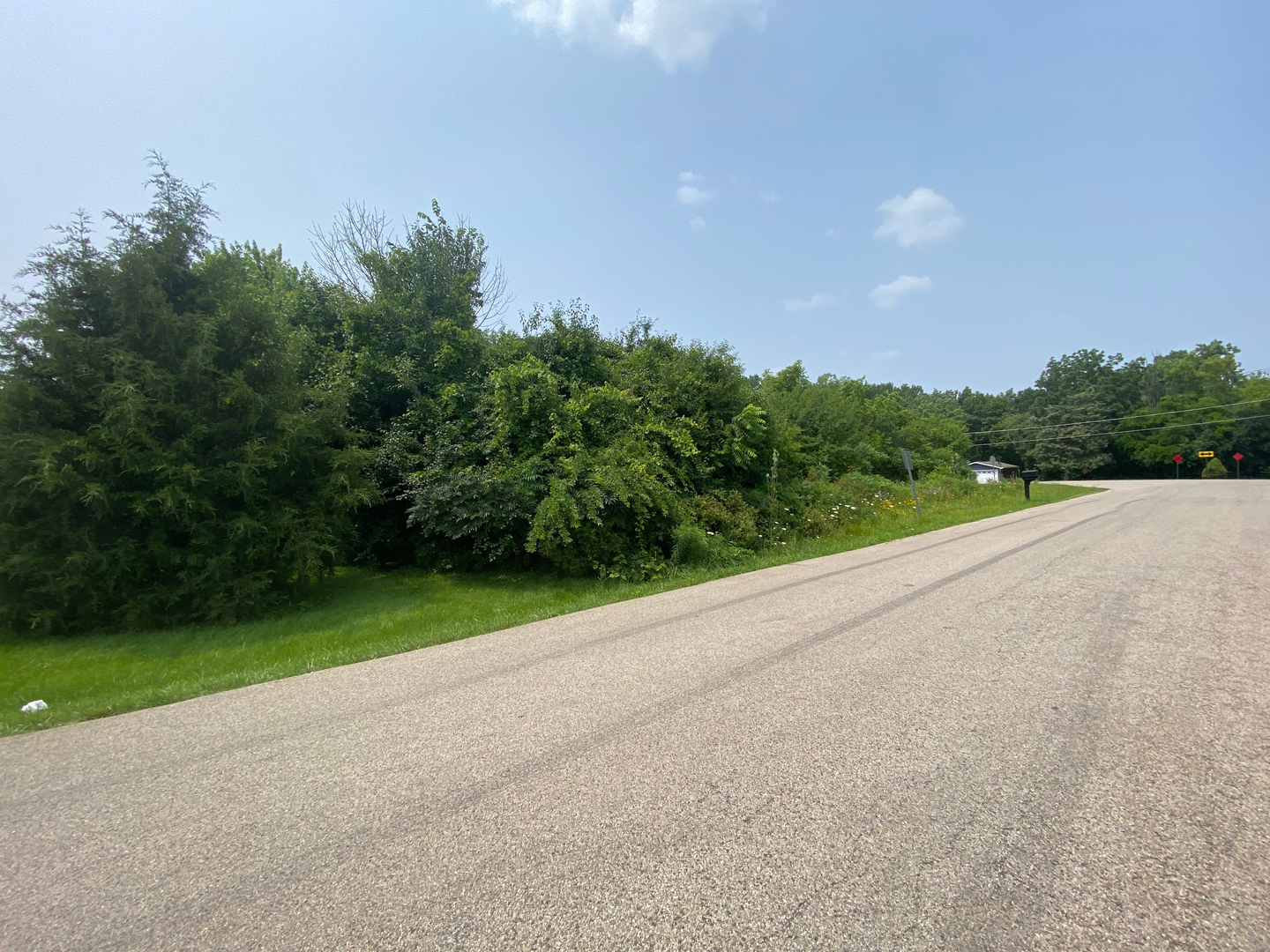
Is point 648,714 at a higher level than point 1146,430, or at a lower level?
lower

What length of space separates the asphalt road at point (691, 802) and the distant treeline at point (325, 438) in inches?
198

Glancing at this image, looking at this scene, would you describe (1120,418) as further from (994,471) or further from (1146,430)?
(994,471)

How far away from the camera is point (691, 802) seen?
115 inches

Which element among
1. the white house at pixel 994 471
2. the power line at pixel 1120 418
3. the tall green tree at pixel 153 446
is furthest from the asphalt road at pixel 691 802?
the power line at pixel 1120 418

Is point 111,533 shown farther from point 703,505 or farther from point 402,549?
point 703,505

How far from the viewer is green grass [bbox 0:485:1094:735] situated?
5.77 m

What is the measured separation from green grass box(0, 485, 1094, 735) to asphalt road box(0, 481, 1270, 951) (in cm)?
75

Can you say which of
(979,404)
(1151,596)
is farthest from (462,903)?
(979,404)

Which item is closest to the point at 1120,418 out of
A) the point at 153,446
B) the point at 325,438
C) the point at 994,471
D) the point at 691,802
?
the point at 994,471

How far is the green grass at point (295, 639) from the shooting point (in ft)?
18.9

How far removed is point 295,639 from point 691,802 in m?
7.08

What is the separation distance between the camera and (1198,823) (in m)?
2.62

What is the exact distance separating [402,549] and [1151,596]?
13541mm

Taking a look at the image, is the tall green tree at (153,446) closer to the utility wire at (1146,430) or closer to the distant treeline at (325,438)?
the distant treeline at (325,438)
